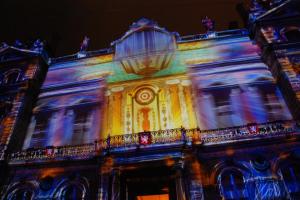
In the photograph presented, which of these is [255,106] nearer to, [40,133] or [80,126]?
[80,126]

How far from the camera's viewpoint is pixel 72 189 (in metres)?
15.2

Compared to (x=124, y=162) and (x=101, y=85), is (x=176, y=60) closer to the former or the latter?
(x=101, y=85)

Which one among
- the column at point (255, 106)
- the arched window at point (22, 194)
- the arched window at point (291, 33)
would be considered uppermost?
the arched window at point (291, 33)

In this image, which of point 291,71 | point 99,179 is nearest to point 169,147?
point 99,179

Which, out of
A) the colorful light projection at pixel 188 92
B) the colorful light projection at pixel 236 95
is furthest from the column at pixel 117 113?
the colorful light projection at pixel 236 95

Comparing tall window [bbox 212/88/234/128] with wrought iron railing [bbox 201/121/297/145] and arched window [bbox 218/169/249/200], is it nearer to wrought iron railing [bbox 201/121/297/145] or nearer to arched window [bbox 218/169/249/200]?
wrought iron railing [bbox 201/121/297/145]

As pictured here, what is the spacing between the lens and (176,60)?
64.7 ft

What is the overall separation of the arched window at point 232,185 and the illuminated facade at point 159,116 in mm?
49

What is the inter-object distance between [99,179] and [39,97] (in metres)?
8.69

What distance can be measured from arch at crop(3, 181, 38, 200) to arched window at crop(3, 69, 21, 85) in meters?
8.63

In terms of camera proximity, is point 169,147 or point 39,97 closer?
point 169,147

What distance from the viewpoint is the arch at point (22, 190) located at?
15.2m

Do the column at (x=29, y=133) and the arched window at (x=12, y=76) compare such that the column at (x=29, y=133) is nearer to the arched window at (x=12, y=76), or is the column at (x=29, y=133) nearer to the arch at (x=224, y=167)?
the arched window at (x=12, y=76)

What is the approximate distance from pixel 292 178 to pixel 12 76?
20.0m
